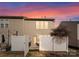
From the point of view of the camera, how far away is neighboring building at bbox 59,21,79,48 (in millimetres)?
1938

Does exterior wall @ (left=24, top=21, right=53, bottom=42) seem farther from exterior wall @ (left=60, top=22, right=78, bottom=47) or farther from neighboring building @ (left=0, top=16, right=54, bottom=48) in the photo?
exterior wall @ (left=60, top=22, right=78, bottom=47)

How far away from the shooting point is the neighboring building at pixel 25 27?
1922 mm

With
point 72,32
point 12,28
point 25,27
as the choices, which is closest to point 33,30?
point 25,27

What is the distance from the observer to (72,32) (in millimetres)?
1942

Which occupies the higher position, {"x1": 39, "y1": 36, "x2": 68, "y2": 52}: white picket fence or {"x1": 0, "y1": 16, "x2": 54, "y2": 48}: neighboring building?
{"x1": 0, "y1": 16, "x2": 54, "y2": 48}: neighboring building

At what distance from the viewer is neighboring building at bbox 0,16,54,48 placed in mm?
1922

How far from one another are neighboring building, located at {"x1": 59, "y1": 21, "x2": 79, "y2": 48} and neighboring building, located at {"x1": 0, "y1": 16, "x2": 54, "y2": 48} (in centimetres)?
22

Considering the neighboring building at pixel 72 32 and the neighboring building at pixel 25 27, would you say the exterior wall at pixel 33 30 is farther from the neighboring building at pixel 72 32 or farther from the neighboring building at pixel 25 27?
the neighboring building at pixel 72 32

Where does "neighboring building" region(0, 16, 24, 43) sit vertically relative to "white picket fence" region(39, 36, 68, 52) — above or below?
above

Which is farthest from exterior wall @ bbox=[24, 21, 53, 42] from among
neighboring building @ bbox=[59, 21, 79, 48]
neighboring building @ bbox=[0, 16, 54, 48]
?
neighboring building @ bbox=[59, 21, 79, 48]

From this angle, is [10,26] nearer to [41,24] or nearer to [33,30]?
[33,30]

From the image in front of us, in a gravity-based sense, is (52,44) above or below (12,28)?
below

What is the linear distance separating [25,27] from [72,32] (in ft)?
2.30

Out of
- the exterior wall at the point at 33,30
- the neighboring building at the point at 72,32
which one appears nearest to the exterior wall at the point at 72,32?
the neighboring building at the point at 72,32
